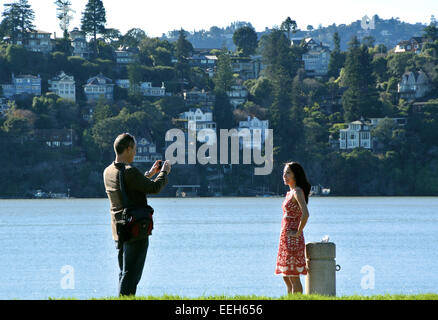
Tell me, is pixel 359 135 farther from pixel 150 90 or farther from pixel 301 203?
pixel 301 203

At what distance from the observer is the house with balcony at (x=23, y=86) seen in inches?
5861

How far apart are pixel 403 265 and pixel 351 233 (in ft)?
74.5

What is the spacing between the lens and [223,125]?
471ft

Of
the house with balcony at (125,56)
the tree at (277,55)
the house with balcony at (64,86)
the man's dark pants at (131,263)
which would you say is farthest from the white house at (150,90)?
the man's dark pants at (131,263)

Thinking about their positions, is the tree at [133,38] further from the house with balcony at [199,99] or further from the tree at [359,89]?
the tree at [359,89]

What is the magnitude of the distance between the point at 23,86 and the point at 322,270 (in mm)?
142279

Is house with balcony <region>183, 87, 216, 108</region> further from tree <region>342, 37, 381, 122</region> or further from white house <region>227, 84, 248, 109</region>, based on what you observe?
tree <region>342, 37, 381, 122</region>

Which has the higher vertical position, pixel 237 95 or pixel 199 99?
pixel 237 95

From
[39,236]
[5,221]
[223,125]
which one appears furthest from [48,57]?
[39,236]

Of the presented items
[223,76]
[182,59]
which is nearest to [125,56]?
[182,59]

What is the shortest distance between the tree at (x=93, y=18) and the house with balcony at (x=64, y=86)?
20.4 m

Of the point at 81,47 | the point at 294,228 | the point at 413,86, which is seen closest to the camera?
the point at 294,228

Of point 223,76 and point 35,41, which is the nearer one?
point 223,76

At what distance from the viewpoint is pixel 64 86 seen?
149 meters
